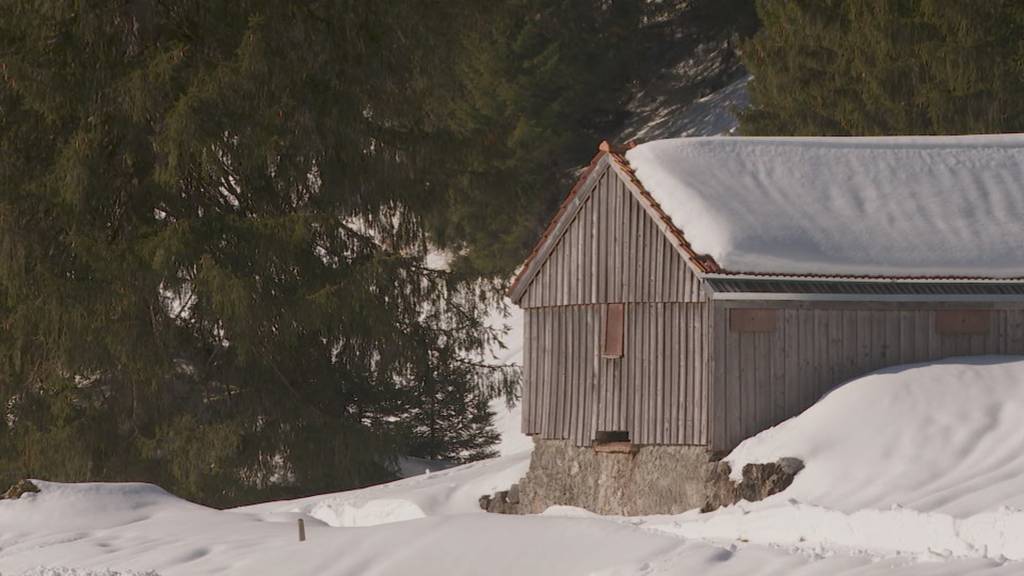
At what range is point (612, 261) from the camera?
24625 millimetres

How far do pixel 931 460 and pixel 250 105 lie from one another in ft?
49.4

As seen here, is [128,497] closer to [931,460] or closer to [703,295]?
[703,295]

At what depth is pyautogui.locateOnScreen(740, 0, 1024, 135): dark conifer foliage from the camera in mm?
37469

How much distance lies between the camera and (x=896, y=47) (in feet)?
127

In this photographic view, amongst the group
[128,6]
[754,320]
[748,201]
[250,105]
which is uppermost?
[128,6]

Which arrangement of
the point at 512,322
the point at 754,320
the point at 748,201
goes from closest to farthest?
1. the point at 754,320
2. the point at 748,201
3. the point at 512,322

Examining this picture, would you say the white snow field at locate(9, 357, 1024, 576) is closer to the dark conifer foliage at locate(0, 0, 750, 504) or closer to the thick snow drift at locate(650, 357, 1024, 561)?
the thick snow drift at locate(650, 357, 1024, 561)

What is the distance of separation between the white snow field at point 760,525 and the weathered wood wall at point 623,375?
1269mm

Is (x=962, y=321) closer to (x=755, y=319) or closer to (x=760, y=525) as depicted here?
(x=755, y=319)

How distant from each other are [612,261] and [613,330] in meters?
1.06

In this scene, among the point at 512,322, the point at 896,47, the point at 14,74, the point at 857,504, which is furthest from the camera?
the point at 512,322

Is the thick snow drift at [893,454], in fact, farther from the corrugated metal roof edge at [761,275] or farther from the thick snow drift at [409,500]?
the thick snow drift at [409,500]

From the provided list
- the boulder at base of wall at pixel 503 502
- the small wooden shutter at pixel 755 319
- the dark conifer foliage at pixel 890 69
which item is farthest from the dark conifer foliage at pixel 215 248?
the dark conifer foliage at pixel 890 69

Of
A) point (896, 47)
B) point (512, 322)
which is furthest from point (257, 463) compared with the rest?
point (512, 322)
